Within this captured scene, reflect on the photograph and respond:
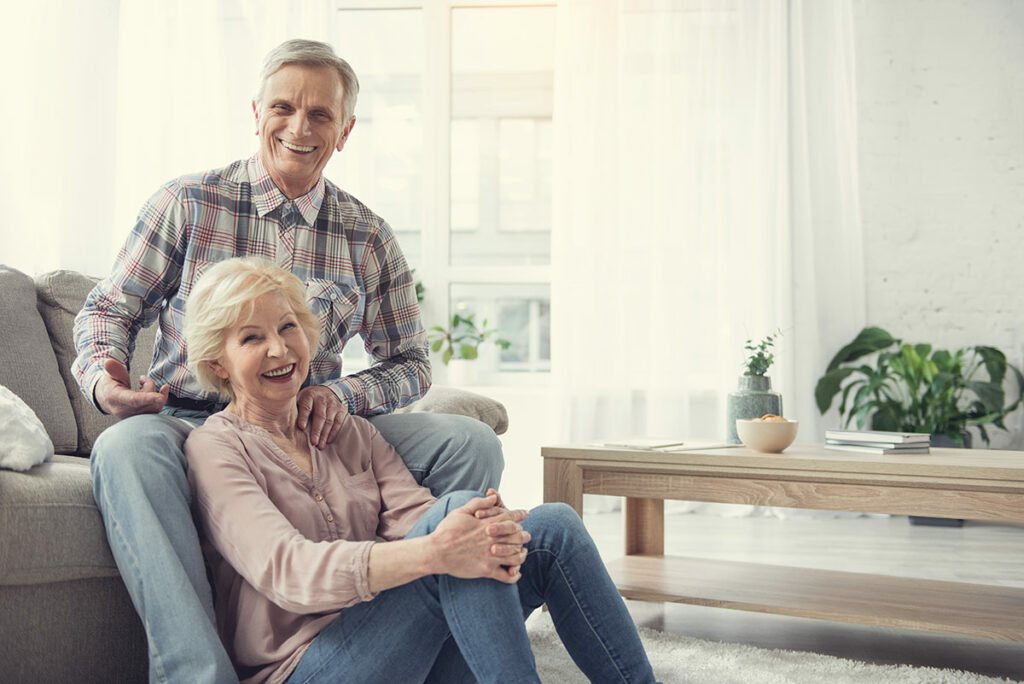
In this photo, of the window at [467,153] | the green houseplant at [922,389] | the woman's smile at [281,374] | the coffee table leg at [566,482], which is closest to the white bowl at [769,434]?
the coffee table leg at [566,482]

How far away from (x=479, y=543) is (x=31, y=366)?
1.47 m

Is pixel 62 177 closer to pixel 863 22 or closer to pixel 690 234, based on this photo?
pixel 690 234

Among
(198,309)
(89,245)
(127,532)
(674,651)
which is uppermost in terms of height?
(89,245)

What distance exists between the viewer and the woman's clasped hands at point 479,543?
121cm

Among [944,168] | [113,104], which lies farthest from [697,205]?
[113,104]

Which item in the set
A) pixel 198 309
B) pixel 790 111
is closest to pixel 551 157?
pixel 790 111

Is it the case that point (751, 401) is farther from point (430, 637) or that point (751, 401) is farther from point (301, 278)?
point (430, 637)

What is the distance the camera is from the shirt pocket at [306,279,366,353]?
5.92 ft

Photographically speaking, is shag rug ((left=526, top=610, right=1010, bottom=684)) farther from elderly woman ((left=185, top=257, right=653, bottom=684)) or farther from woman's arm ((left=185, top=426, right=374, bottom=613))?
woman's arm ((left=185, top=426, right=374, bottom=613))

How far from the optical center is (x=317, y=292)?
181 centimetres

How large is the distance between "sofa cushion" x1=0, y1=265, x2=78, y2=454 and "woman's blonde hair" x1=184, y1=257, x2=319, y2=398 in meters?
0.88

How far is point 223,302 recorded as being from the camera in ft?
4.80

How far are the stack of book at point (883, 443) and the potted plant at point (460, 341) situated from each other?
2.35 meters

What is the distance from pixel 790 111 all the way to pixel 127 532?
145 inches
